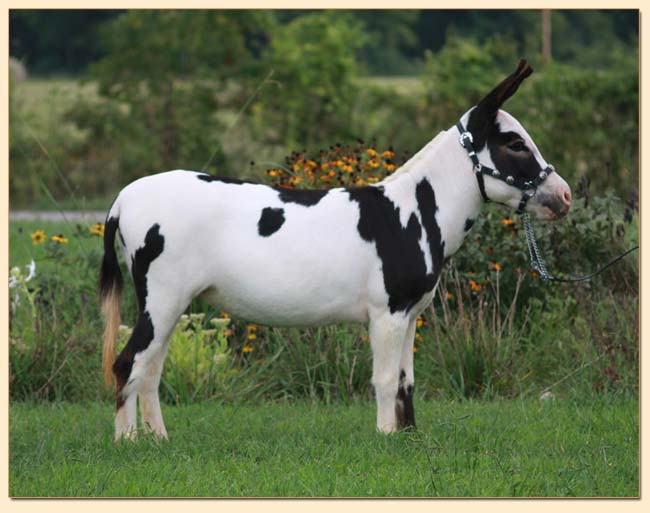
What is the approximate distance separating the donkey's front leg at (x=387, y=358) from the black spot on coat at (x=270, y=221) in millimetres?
752

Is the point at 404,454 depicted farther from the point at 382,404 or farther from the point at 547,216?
the point at 547,216

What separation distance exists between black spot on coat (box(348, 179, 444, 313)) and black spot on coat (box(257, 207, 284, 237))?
1.42 ft

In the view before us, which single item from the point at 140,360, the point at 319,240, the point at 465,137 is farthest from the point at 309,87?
the point at 140,360

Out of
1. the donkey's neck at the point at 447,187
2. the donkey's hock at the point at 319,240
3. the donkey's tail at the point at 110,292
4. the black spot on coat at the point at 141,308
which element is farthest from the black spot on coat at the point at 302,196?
the donkey's tail at the point at 110,292

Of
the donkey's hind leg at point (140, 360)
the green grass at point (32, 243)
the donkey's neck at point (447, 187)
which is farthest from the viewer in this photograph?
the green grass at point (32, 243)

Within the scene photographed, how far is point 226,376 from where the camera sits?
757 centimetres

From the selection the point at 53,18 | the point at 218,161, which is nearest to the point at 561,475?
the point at 218,161

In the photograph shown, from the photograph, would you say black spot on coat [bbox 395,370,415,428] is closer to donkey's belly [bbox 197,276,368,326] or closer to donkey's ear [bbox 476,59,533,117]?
donkey's belly [bbox 197,276,368,326]

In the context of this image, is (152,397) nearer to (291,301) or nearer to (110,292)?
(110,292)

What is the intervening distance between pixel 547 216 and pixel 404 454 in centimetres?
156

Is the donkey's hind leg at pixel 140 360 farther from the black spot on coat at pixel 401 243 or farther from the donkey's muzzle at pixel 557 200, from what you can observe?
the donkey's muzzle at pixel 557 200

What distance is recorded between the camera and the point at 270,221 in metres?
5.88

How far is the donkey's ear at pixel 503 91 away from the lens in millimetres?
5781

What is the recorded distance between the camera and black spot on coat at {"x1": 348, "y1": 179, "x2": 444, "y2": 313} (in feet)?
19.3
